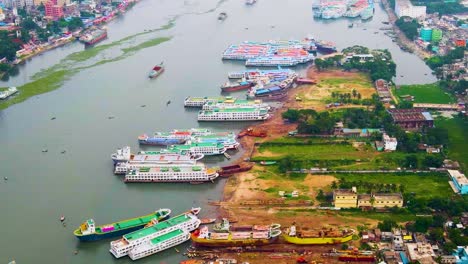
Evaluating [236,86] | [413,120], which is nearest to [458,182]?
[413,120]

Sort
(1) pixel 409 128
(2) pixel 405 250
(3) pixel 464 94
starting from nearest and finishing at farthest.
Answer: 1. (2) pixel 405 250
2. (1) pixel 409 128
3. (3) pixel 464 94

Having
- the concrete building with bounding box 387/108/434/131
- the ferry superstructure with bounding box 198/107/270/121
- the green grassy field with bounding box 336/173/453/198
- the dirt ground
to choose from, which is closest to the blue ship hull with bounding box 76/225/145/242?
the dirt ground

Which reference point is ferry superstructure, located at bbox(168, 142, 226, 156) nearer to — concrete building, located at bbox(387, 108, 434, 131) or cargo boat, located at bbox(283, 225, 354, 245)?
cargo boat, located at bbox(283, 225, 354, 245)

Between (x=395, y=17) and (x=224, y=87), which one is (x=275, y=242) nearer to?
(x=224, y=87)

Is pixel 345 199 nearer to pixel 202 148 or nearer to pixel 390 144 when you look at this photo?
pixel 390 144

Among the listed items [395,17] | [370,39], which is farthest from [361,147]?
[395,17]

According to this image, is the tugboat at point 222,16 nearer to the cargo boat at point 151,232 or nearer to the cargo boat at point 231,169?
the cargo boat at point 231,169

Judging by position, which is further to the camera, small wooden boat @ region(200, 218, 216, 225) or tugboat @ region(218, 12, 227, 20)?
tugboat @ region(218, 12, 227, 20)

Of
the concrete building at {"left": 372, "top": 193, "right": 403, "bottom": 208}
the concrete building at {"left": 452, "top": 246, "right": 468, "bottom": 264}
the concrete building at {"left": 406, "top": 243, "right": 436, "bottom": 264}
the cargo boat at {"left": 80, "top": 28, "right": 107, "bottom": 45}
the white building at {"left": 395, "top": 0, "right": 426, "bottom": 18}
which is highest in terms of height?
the concrete building at {"left": 452, "top": 246, "right": 468, "bottom": 264}
